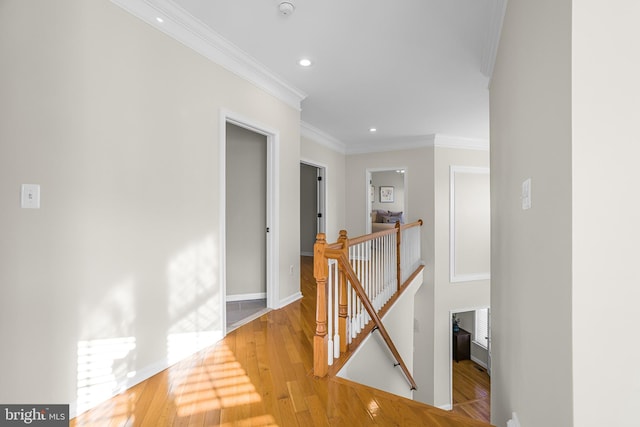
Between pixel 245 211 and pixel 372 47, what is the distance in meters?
2.27

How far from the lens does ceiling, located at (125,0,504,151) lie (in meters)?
2.08

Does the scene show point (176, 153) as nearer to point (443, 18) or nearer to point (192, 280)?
point (192, 280)

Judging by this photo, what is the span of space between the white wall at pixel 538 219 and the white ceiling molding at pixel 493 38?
0.15m

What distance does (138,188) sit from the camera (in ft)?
6.31

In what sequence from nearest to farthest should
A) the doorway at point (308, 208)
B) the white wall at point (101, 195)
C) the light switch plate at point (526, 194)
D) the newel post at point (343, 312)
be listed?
the light switch plate at point (526, 194), the white wall at point (101, 195), the newel post at point (343, 312), the doorway at point (308, 208)

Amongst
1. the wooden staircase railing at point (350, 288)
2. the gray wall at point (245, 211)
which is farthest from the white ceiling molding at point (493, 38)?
the gray wall at point (245, 211)

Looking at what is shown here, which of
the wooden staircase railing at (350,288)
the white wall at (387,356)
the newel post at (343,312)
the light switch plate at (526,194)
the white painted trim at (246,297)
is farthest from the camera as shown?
the white painted trim at (246,297)

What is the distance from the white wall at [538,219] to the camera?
2.80 ft

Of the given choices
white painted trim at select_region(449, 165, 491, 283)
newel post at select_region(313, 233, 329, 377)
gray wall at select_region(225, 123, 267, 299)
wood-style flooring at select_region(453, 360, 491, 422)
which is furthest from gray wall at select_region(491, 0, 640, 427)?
wood-style flooring at select_region(453, 360, 491, 422)

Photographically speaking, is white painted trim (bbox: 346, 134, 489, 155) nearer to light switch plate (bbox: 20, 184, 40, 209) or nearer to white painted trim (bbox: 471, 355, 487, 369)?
white painted trim (bbox: 471, 355, 487, 369)

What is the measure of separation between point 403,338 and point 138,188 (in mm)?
3869

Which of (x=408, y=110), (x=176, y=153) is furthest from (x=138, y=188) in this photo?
(x=408, y=110)

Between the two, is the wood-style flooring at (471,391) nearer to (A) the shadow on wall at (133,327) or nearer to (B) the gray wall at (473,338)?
(B) the gray wall at (473,338)

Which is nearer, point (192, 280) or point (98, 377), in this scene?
point (98, 377)
